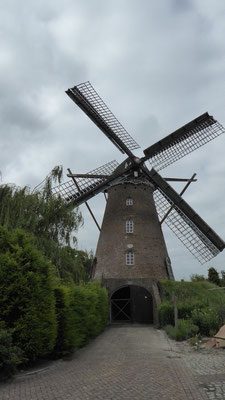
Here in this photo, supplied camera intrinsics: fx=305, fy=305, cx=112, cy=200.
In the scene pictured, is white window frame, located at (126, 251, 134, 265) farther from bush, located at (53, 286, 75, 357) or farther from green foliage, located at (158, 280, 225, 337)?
bush, located at (53, 286, 75, 357)

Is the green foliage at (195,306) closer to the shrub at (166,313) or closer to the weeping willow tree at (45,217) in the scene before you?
the shrub at (166,313)

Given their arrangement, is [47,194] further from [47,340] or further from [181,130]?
[181,130]

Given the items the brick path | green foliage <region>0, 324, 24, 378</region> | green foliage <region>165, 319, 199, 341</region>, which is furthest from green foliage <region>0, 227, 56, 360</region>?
green foliage <region>165, 319, 199, 341</region>

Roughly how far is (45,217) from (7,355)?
25.9 feet

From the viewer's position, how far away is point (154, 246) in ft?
68.3

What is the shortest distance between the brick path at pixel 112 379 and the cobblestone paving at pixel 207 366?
0.17 meters

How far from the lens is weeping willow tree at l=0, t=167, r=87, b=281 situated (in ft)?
42.8

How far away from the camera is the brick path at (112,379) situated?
6000mm

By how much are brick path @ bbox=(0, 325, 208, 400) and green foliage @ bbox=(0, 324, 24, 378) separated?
1.02 feet

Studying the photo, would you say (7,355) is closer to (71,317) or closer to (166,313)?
(71,317)

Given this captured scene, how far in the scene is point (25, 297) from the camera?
8070mm

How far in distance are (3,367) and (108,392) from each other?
9.20ft

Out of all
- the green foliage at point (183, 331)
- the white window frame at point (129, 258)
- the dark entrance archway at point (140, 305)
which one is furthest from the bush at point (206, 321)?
the white window frame at point (129, 258)

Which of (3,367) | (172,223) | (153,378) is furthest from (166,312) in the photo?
(3,367)
